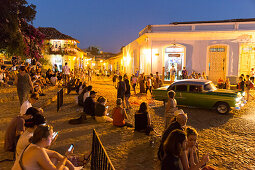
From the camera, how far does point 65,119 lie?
818 cm

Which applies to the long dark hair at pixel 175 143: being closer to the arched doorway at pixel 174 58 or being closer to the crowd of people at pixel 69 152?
the crowd of people at pixel 69 152

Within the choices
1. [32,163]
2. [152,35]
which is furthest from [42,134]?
[152,35]

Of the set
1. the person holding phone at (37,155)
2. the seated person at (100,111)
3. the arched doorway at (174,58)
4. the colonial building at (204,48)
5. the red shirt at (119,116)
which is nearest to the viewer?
the person holding phone at (37,155)

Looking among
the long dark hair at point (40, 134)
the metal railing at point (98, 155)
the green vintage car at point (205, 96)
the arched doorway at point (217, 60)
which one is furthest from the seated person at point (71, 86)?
the arched doorway at point (217, 60)

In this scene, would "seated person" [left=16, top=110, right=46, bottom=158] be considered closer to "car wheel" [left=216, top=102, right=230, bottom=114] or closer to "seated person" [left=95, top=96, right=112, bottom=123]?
"seated person" [left=95, top=96, right=112, bottom=123]

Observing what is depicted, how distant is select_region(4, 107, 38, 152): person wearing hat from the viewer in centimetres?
453

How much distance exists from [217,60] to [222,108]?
1330cm

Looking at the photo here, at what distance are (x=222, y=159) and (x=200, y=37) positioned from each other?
18235 millimetres

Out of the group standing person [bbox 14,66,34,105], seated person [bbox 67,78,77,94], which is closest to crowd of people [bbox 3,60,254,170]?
standing person [bbox 14,66,34,105]

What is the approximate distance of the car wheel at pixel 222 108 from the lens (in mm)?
9398

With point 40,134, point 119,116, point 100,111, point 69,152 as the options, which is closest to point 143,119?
point 119,116

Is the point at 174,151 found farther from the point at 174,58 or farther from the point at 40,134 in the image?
the point at 174,58

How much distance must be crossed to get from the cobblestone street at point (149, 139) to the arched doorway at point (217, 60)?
12.6 meters

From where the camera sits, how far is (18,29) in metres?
13.6
